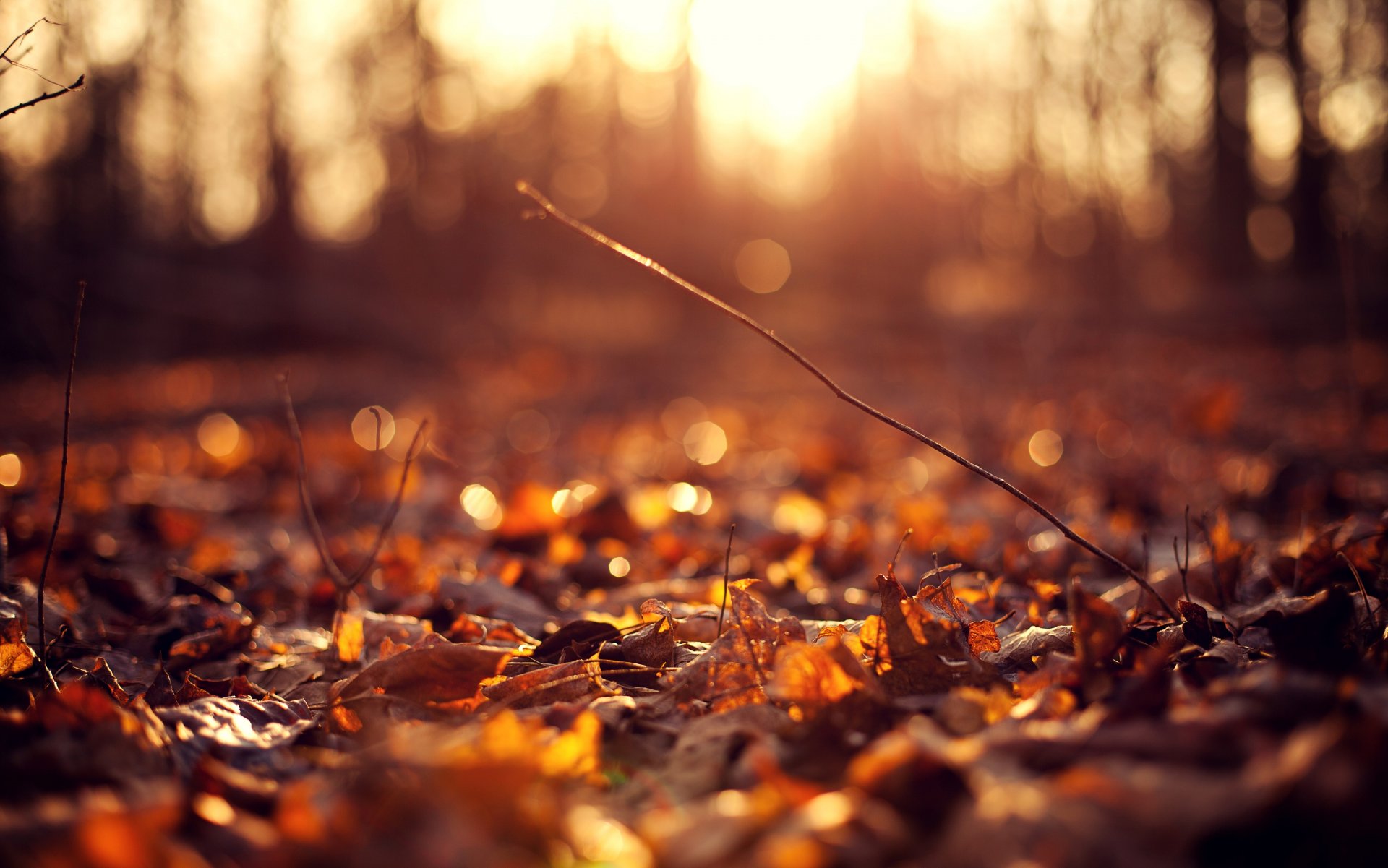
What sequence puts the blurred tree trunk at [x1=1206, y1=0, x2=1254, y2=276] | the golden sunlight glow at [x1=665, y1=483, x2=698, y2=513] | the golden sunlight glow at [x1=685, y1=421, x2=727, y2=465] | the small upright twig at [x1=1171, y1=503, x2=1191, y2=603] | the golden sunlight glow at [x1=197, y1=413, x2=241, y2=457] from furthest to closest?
the blurred tree trunk at [x1=1206, y1=0, x2=1254, y2=276], the golden sunlight glow at [x1=197, y1=413, x2=241, y2=457], the golden sunlight glow at [x1=685, y1=421, x2=727, y2=465], the golden sunlight glow at [x1=665, y1=483, x2=698, y2=513], the small upright twig at [x1=1171, y1=503, x2=1191, y2=603]

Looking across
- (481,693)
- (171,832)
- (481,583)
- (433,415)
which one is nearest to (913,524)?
(481,583)

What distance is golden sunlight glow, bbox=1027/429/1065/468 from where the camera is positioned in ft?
16.3

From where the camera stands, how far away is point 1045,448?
5.30m

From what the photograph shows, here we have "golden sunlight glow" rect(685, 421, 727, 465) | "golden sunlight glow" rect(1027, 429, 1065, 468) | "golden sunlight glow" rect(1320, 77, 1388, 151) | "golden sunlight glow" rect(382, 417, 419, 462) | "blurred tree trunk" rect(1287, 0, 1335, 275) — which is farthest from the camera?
"blurred tree trunk" rect(1287, 0, 1335, 275)

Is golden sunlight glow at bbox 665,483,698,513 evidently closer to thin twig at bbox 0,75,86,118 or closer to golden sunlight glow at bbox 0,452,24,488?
thin twig at bbox 0,75,86,118

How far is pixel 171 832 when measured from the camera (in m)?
1.00

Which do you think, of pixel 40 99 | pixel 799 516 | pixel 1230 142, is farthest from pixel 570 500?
pixel 1230 142

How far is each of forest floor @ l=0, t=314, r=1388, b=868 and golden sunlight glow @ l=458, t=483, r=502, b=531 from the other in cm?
2

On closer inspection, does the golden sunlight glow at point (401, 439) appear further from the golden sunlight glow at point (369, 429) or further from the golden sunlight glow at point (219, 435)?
the golden sunlight glow at point (219, 435)

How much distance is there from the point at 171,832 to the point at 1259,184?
21668mm

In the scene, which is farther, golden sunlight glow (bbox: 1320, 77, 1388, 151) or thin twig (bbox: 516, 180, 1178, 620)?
golden sunlight glow (bbox: 1320, 77, 1388, 151)

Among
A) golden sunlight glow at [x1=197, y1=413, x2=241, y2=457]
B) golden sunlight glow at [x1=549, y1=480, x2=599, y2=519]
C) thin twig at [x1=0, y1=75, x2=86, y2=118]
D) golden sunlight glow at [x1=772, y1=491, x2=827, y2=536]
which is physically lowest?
golden sunlight glow at [x1=197, y1=413, x2=241, y2=457]

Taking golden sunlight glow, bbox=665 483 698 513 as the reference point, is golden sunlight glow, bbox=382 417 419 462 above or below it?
below

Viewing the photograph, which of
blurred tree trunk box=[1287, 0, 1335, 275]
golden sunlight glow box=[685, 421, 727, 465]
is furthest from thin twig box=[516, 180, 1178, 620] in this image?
blurred tree trunk box=[1287, 0, 1335, 275]
